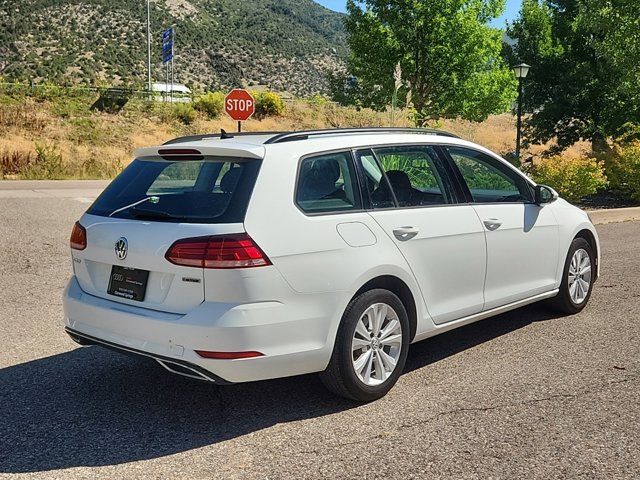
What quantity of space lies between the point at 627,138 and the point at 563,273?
1611 cm

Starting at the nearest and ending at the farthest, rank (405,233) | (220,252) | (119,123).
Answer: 1. (220,252)
2. (405,233)
3. (119,123)

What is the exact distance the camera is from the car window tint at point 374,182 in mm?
4324

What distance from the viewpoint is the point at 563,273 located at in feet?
19.4

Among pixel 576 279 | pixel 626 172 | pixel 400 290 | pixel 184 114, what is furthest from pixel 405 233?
pixel 184 114

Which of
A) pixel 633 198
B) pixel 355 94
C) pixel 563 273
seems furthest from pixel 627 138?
pixel 563 273

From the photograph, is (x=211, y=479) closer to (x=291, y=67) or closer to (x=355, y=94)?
(x=355, y=94)

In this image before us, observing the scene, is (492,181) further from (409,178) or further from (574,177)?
(574,177)

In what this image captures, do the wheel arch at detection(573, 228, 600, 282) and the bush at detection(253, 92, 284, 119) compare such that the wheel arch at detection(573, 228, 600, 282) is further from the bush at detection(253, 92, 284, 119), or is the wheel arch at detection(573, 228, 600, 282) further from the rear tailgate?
the bush at detection(253, 92, 284, 119)

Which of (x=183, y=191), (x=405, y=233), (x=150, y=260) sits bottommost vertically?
(x=150, y=260)

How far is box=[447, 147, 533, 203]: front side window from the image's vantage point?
519 centimetres

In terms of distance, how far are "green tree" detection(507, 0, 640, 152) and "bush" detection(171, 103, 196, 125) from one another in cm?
2661

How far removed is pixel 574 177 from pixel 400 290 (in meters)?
11.8

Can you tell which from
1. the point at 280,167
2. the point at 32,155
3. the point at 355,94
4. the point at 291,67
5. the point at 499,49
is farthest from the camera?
the point at 291,67

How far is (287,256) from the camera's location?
12.1 ft
